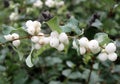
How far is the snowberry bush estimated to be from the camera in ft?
3.56

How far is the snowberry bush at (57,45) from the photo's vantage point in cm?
109

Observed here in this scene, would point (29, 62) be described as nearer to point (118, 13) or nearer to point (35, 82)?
point (35, 82)

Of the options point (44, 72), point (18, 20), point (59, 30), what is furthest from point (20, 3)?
point (59, 30)

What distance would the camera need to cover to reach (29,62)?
3.62ft

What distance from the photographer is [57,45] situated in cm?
105

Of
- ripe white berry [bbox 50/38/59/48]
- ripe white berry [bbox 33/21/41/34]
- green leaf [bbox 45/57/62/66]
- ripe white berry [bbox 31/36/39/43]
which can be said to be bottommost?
ripe white berry [bbox 50/38/59/48]

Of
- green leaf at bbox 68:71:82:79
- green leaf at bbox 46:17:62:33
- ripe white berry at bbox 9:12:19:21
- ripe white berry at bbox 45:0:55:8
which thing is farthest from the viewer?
ripe white berry at bbox 9:12:19:21

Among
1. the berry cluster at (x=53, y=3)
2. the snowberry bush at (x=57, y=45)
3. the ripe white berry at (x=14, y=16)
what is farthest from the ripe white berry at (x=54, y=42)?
the ripe white berry at (x=14, y=16)

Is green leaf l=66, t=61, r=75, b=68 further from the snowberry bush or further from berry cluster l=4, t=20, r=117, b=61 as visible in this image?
berry cluster l=4, t=20, r=117, b=61

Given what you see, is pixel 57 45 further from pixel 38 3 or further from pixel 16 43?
pixel 38 3

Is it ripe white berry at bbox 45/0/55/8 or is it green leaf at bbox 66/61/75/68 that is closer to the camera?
green leaf at bbox 66/61/75/68

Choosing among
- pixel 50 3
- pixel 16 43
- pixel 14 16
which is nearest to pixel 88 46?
pixel 16 43

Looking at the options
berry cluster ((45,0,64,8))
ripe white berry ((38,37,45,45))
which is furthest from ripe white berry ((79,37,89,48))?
berry cluster ((45,0,64,8))

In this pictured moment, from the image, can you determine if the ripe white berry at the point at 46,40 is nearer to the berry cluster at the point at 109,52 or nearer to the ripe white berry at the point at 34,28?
the ripe white berry at the point at 34,28
